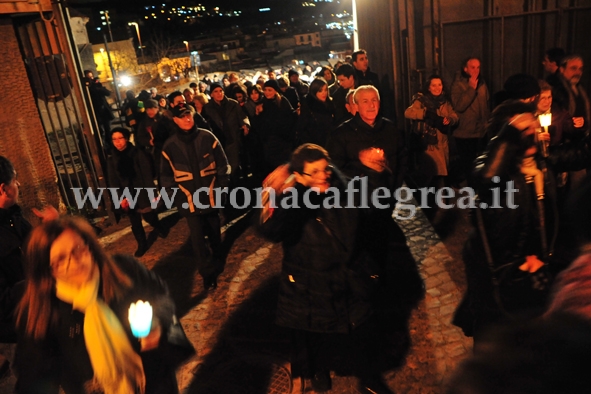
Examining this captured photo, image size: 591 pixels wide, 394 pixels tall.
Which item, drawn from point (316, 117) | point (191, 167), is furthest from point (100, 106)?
point (191, 167)

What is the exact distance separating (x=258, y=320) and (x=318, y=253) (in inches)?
71.7

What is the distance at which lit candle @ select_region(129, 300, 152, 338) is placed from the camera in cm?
249

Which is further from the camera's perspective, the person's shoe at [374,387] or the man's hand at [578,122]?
the man's hand at [578,122]

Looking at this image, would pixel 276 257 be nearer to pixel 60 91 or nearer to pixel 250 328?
pixel 250 328

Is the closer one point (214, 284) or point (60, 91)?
point (214, 284)

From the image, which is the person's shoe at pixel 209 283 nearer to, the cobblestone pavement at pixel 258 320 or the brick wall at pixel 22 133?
the cobblestone pavement at pixel 258 320

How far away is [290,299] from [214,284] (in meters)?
2.35

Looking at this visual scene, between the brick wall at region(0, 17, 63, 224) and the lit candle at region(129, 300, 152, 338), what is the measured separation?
563cm

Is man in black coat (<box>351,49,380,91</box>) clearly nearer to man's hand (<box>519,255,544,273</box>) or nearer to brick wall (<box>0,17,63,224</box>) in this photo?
brick wall (<box>0,17,63,224</box>)

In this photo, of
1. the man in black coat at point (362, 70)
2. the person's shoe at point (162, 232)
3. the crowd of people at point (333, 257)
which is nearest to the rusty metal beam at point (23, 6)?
the crowd of people at point (333, 257)

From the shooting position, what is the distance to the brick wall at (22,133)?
23.1 ft

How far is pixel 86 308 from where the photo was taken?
248 centimetres

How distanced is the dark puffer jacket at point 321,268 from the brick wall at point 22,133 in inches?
211

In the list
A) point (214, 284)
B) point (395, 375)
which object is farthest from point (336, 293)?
point (214, 284)
